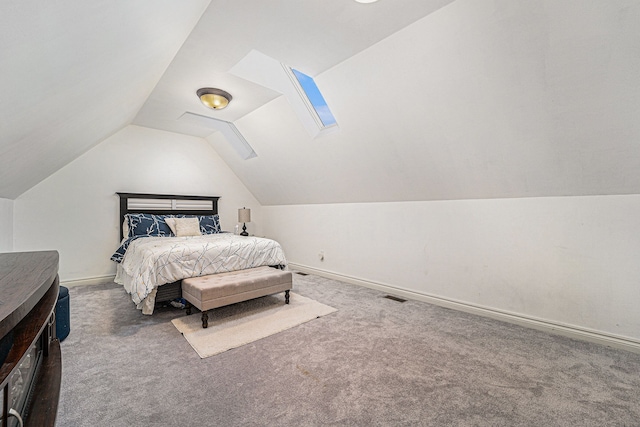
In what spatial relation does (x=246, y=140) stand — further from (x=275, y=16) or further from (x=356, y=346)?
(x=356, y=346)

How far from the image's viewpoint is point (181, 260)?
→ 296cm

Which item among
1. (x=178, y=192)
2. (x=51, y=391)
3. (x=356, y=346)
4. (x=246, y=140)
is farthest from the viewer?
(x=178, y=192)

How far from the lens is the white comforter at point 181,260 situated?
2.80 m

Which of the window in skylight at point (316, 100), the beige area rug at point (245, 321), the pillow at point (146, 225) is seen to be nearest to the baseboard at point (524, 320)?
the beige area rug at point (245, 321)

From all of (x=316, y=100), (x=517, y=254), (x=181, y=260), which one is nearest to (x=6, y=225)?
(x=181, y=260)

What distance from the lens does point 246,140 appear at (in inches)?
181

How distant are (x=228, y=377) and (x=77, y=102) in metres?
2.19

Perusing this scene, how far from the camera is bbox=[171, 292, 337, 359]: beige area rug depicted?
2.28 m

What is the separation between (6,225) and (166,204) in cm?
188

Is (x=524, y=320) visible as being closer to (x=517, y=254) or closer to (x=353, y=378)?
(x=517, y=254)

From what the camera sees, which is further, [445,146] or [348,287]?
[348,287]

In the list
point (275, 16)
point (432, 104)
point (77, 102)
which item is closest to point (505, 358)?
point (432, 104)

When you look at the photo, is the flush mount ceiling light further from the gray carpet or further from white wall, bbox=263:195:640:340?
the gray carpet

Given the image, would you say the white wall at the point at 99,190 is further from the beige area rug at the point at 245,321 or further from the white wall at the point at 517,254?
the white wall at the point at 517,254
